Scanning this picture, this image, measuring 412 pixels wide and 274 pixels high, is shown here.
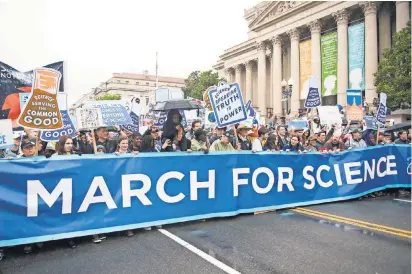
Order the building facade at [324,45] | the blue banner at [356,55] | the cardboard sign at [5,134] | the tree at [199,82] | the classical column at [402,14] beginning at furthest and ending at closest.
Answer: the tree at [199,82]
the blue banner at [356,55]
the building facade at [324,45]
the classical column at [402,14]
the cardboard sign at [5,134]

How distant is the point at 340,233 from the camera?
5062 mm

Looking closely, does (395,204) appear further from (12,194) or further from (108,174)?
(12,194)

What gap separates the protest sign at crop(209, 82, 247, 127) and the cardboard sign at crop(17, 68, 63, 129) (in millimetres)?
3093

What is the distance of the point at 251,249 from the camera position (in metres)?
4.34

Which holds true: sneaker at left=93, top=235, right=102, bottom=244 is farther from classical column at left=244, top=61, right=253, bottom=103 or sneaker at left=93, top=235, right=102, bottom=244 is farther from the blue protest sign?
classical column at left=244, top=61, right=253, bottom=103

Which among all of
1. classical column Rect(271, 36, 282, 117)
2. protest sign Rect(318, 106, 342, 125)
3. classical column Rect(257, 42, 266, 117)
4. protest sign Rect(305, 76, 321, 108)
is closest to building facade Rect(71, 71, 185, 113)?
classical column Rect(257, 42, 266, 117)

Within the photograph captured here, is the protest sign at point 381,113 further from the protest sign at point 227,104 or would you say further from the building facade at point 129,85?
the building facade at point 129,85

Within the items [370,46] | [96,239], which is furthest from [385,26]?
[96,239]

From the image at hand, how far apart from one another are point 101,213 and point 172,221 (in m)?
1.16

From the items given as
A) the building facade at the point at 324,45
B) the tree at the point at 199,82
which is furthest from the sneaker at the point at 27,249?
the tree at the point at 199,82

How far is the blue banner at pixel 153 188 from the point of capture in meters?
4.46

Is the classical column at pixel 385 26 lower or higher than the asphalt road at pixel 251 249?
higher

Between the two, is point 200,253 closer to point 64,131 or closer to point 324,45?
point 64,131

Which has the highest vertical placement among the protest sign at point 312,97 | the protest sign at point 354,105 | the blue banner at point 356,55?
the blue banner at point 356,55
